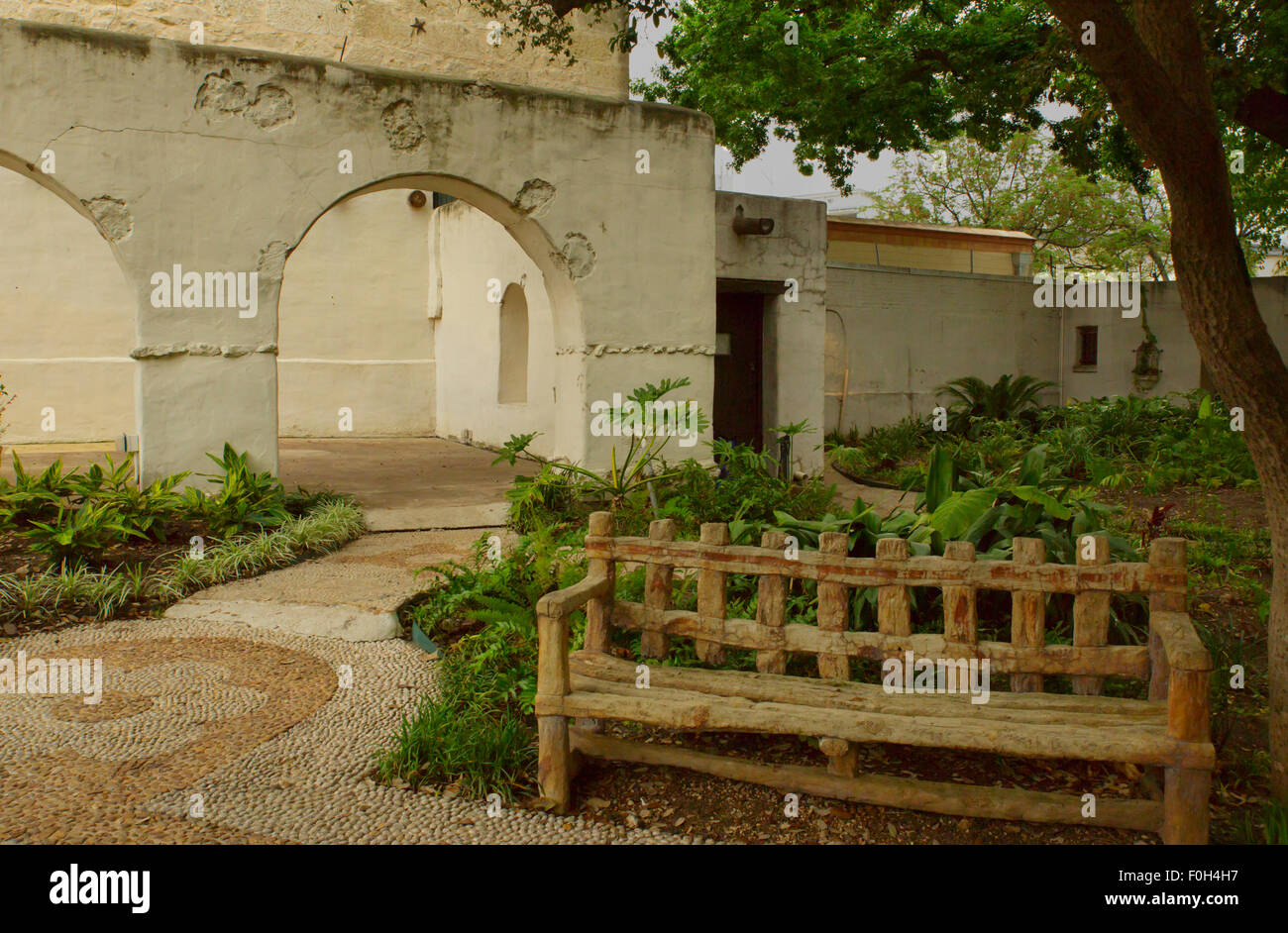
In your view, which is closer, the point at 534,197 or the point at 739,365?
the point at 534,197

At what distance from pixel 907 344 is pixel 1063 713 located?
11540mm

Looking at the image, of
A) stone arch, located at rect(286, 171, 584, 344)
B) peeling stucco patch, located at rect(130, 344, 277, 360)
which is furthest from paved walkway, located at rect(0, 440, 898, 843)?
stone arch, located at rect(286, 171, 584, 344)

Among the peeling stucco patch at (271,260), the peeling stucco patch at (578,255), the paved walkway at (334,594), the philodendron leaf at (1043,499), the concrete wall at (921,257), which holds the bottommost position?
the paved walkway at (334,594)

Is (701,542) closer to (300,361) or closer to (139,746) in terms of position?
(139,746)

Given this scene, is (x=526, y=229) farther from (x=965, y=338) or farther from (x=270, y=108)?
(x=965, y=338)

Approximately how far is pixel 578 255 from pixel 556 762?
231 inches

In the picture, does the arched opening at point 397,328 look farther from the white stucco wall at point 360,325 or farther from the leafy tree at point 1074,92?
the leafy tree at point 1074,92

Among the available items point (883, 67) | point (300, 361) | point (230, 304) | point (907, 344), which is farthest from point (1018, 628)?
point (300, 361)

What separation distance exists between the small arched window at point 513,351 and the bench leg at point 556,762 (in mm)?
9480

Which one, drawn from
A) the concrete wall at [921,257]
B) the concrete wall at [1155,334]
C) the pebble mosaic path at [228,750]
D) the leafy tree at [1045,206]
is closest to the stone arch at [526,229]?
the pebble mosaic path at [228,750]

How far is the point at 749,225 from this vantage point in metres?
10.5

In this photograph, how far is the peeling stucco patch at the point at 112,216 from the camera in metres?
7.40

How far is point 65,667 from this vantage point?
16.6ft

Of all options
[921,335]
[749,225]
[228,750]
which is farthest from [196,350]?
[921,335]
